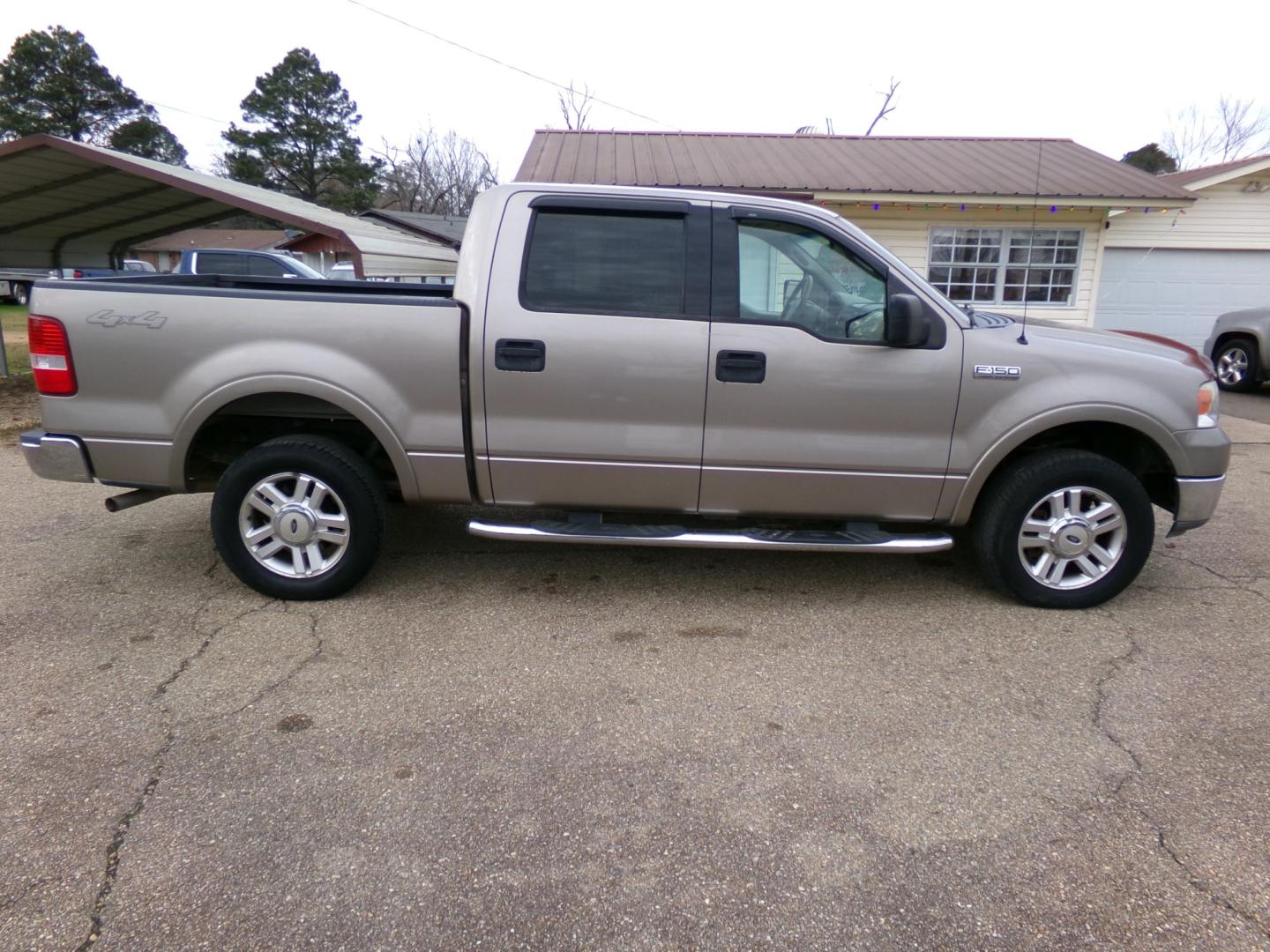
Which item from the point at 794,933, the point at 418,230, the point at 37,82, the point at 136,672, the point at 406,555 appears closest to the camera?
the point at 794,933

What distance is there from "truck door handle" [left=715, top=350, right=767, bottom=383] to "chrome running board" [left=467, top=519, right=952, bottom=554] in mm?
771

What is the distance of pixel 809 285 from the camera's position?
3.95 metres

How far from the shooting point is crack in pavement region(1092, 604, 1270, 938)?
2.25 m

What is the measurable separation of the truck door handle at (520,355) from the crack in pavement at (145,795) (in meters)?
1.78

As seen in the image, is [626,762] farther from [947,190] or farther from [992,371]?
[947,190]

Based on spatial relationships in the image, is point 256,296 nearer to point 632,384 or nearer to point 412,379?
point 412,379

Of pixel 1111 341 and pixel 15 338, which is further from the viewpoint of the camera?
pixel 15 338

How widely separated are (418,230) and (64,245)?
36.2 ft

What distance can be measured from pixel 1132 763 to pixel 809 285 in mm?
2402

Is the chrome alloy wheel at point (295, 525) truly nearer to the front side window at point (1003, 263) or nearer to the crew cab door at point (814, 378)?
the crew cab door at point (814, 378)

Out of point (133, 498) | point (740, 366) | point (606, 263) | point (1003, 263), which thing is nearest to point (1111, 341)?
point (740, 366)

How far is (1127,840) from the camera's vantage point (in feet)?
8.22

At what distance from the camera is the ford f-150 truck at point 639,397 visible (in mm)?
3793

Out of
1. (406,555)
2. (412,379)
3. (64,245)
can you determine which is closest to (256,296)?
(412,379)
